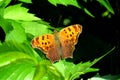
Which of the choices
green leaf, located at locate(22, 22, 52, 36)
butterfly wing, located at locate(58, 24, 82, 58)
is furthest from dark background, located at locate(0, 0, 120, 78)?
butterfly wing, located at locate(58, 24, 82, 58)

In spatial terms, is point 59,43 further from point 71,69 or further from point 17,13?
point 17,13

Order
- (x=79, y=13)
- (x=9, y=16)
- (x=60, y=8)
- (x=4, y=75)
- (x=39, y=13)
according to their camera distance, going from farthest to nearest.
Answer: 1. (x=79, y=13)
2. (x=60, y=8)
3. (x=39, y=13)
4. (x=9, y=16)
5. (x=4, y=75)

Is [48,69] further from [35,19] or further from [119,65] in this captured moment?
[119,65]

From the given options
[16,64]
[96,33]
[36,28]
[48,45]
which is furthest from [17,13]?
[96,33]

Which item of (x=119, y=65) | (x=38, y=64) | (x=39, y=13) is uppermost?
(x=38, y=64)

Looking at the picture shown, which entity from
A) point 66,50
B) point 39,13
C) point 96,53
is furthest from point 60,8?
point 66,50

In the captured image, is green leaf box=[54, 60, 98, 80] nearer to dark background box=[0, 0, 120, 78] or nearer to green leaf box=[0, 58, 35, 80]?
green leaf box=[0, 58, 35, 80]
